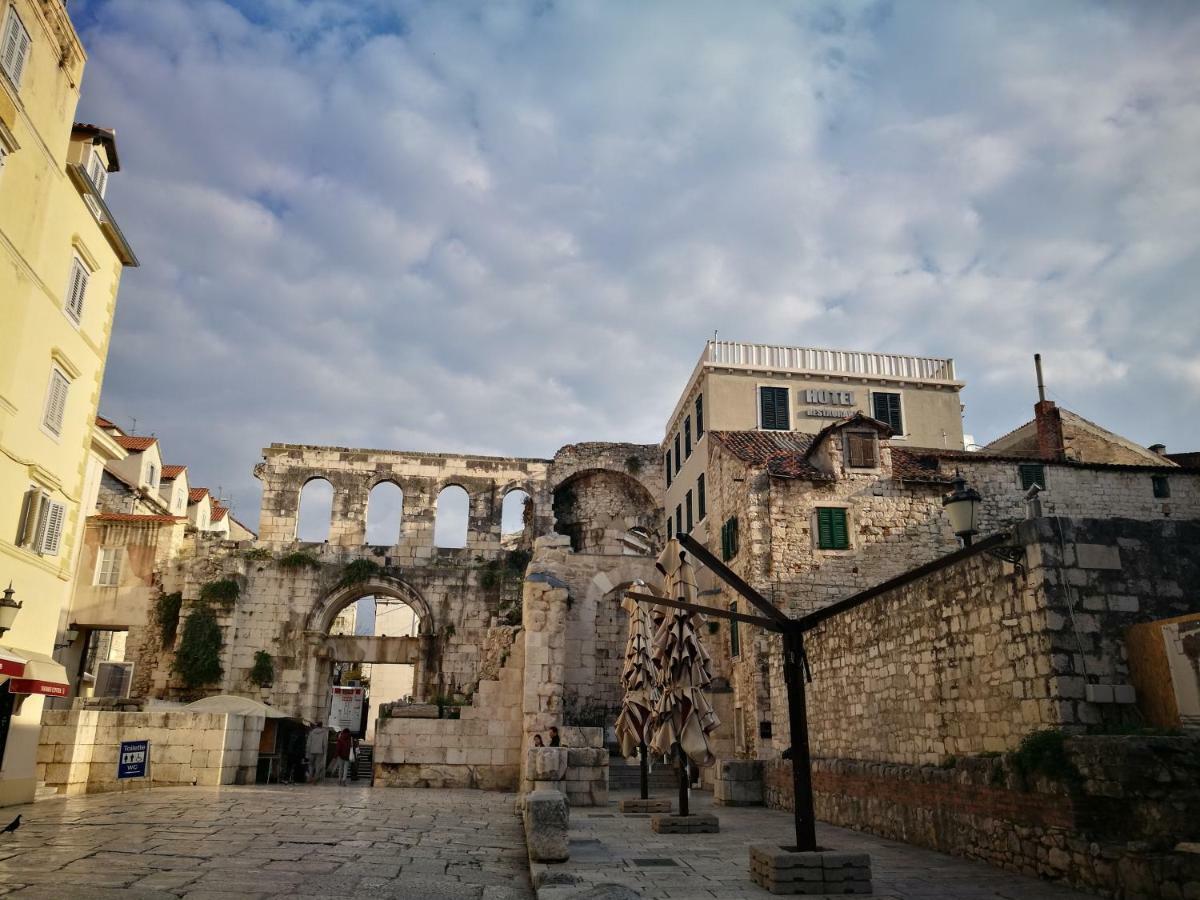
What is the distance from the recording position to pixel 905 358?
27.0 meters

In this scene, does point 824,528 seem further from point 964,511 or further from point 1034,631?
point 964,511

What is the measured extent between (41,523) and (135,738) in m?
4.60

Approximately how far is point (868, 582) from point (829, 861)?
46.8ft

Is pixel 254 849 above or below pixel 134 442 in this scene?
below

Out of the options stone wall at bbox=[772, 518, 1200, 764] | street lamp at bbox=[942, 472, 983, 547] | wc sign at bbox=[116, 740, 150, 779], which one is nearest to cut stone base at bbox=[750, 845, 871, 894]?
stone wall at bbox=[772, 518, 1200, 764]

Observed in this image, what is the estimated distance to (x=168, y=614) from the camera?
27.3m

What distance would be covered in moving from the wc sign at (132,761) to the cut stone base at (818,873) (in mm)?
13156

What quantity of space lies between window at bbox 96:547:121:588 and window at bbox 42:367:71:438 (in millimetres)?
14661

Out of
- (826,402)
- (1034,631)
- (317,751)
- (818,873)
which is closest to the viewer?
(818,873)

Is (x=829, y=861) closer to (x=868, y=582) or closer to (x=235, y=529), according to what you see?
(x=868, y=582)

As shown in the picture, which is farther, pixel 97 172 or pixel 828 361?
pixel 828 361

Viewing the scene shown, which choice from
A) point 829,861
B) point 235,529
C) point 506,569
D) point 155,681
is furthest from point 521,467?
point 829,861

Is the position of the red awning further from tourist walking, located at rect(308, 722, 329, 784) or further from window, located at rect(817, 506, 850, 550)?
window, located at rect(817, 506, 850, 550)

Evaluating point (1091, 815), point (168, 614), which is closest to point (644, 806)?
point (1091, 815)
